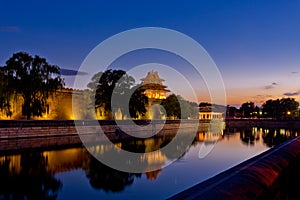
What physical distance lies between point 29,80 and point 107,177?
2024 cm

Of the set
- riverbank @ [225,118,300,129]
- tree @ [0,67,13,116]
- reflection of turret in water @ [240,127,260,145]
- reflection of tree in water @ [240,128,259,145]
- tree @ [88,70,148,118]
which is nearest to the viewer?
tree @ [0,67,13,116]

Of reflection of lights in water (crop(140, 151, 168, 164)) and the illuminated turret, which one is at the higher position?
the illuminated turret

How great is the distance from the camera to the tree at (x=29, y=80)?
29538 mm

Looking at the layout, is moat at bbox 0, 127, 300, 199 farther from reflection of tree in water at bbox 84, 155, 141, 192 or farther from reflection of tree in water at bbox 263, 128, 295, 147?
reflection of tree in water at bbox 263, 128, 295, 147

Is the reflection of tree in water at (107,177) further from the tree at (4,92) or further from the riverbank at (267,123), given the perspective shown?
the riverbank at (267,123)

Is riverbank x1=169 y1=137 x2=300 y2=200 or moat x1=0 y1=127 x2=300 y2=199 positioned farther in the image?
moat x1=0 y1=127 x2=300 y2=199

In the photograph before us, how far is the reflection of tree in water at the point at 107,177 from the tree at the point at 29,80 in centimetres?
1664

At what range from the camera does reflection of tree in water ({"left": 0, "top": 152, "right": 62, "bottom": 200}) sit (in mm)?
9523

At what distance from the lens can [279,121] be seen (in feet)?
250

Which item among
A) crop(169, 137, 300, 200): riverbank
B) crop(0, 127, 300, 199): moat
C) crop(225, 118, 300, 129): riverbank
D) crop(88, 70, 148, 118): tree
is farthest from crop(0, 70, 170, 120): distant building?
crop(225, 118, 300, 129): riverbank

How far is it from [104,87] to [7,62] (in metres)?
12.0

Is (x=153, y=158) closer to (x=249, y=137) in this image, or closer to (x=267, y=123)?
(x=249, y=137)

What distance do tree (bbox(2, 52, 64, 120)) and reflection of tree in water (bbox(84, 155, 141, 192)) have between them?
16641 millimetres

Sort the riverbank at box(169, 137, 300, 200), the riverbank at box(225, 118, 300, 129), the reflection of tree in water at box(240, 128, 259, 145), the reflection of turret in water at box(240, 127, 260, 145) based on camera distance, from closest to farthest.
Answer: the riverbank at box(169, 137, 300, 200), the reflection of tree in water at box(240, 128, 259, 145), the reflection of turret in water at box(240, 127, 260, 145), the riverbank at box(225, 118, 300, 129)
